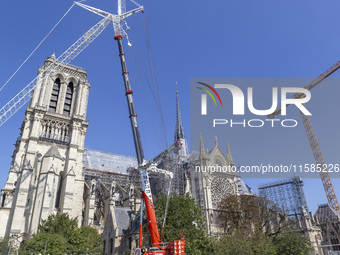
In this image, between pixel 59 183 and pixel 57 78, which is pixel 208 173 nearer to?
pixel 59 183

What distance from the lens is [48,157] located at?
42.5 metres

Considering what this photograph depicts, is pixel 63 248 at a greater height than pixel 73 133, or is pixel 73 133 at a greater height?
pixel 73 133

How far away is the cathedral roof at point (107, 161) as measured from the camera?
206ft

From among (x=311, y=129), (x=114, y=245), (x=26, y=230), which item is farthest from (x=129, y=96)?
(x=311, y=129)

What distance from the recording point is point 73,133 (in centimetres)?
4794

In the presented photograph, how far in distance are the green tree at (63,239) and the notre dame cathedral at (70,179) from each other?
489cm

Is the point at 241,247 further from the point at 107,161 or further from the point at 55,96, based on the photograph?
the point at 107,161

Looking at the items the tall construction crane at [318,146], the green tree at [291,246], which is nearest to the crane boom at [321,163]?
the tall construction crane at [318,146]

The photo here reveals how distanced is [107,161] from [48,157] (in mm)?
24993

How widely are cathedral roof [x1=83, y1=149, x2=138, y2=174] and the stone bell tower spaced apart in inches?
555

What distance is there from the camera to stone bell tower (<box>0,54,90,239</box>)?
38.8m

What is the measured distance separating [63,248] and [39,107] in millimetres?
26478

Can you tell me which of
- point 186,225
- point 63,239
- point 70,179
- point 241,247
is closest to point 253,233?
point 241,247

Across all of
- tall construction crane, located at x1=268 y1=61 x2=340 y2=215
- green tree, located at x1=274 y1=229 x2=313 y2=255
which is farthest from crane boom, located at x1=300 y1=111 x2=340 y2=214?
green tree, located at x1=274 y1=229 x2=313 y2=255
